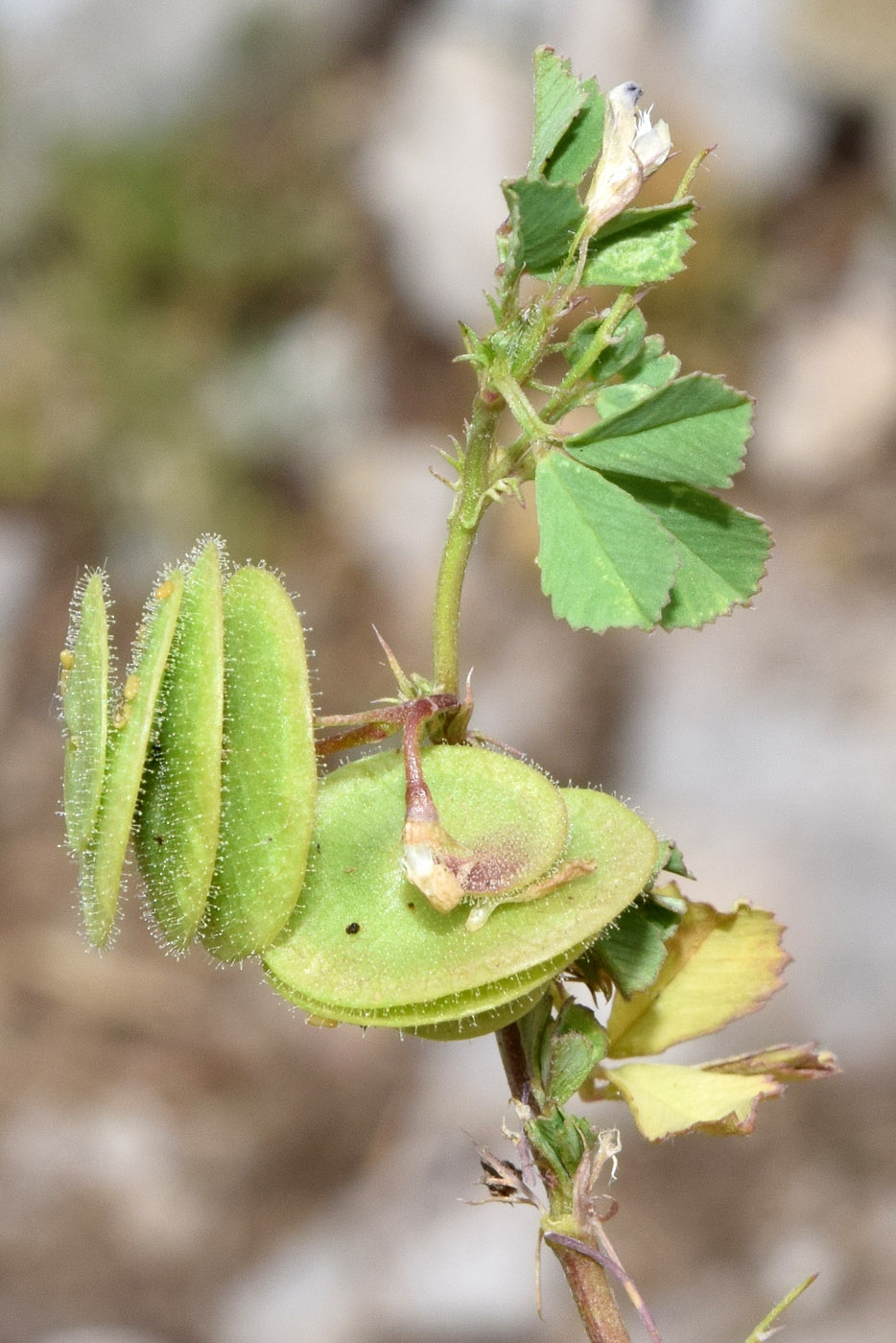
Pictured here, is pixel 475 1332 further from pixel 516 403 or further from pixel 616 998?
pixel 516 403

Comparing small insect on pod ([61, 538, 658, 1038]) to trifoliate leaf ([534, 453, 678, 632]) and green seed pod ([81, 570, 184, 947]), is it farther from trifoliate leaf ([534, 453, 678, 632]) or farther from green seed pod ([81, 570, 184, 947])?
trifoliate leaf ([534, 453, 678, 632])

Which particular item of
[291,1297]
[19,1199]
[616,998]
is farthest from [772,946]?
[19,1199]

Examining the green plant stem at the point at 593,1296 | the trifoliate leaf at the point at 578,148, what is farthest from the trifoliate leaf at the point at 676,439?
the green plant stem at the point at 593,1296

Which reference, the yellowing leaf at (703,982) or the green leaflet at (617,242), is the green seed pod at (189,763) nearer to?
the green leaflet at (617,242)

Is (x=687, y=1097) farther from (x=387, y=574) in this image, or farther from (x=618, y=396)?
(x=387, y=574)

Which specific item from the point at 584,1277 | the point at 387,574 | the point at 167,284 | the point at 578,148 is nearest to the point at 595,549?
the point at 578,148

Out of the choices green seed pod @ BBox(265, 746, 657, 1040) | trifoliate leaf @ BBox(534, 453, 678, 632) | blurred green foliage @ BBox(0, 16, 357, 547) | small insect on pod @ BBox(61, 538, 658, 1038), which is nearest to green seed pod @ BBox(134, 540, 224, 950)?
small insect on pod @ BBox(61, 538, 658, 1038)
